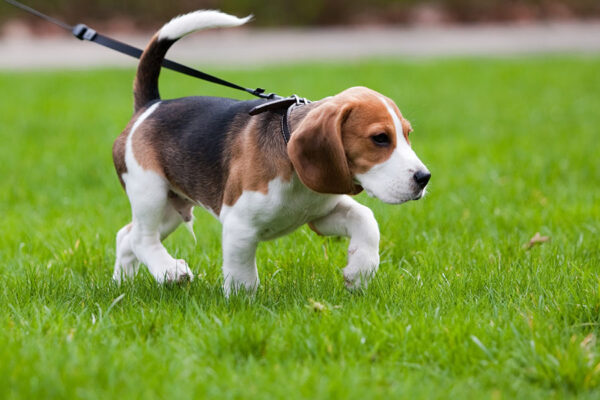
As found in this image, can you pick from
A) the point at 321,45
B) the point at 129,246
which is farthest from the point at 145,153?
the point at 321,45

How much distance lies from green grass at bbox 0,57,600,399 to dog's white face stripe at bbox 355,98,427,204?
0.52 metres

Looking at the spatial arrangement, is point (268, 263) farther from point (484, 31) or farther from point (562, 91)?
point (484, 31)

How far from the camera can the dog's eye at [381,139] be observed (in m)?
3.30

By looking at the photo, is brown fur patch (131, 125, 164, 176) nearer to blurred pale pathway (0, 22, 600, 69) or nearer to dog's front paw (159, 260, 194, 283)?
dog's front paw (159, 260, 194, 283)

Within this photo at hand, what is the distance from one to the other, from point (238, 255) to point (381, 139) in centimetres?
91

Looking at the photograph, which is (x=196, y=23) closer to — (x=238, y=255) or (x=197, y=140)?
(x=197, y=140)

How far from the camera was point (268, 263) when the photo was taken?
4379 millimetres

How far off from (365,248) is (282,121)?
0.73m

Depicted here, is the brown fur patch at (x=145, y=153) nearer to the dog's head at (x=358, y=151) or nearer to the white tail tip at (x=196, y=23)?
the white tail tip at (x=196, y=23)

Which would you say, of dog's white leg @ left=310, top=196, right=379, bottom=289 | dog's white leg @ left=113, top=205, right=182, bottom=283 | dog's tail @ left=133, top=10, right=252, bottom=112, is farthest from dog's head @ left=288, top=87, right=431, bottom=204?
dog's white leg @ left=113, top=205, right=182, bottom=283

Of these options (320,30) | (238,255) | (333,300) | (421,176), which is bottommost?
(333,300)

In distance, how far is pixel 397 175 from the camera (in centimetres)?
329

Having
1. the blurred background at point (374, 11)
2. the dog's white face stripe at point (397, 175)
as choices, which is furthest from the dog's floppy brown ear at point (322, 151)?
the blurred background at point (374, 11)

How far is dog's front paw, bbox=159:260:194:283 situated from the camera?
3875 millimetres
